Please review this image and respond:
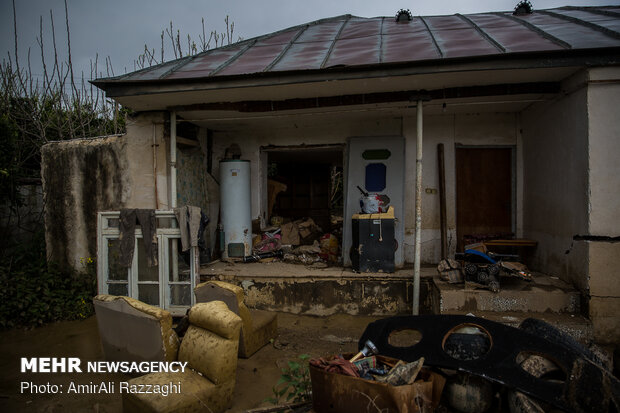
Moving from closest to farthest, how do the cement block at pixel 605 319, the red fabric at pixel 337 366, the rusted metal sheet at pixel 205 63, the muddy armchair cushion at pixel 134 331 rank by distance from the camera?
the red fabric at pixel 337 366
the muddy armchair cushion at pixel 134 331
the cement block at pixel 605 319
the rusted metal sheet at pixel 205 63

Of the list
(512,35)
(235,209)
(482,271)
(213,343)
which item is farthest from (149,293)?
(512,35)

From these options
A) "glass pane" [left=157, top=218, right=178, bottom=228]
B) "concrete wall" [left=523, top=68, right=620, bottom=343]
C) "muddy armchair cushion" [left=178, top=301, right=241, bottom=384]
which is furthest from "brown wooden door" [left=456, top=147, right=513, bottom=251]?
"glass pane" [left=157, top=218, right=178, bottom=228]

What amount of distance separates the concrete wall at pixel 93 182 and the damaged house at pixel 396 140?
0.03m

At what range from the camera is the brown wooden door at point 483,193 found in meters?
6.61

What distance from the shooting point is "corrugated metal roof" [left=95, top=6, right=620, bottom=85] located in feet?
15.8

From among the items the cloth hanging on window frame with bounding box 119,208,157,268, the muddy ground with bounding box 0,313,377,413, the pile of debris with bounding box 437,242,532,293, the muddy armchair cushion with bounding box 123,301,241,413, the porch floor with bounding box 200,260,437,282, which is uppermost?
the cloth hanging on window frame with bounding box 119,208,157,268

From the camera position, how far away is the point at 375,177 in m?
6.71

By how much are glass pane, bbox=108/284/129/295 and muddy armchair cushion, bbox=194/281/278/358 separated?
5.84 ft

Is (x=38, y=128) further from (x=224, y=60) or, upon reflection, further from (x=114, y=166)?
(x=224, y=60)

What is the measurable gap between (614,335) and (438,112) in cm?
420

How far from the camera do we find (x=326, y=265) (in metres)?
6.40

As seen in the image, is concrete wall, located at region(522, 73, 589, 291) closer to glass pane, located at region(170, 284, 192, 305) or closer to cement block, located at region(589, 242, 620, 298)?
cement block, located at region(589, 242, 620, 298)

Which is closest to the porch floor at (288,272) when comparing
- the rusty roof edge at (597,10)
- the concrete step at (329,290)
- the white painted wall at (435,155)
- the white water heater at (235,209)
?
the concrete step at (329,290)

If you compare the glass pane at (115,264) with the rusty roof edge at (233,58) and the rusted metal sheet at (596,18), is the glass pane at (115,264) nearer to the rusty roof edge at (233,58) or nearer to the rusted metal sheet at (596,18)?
the rusty roof edge at (233,58)
